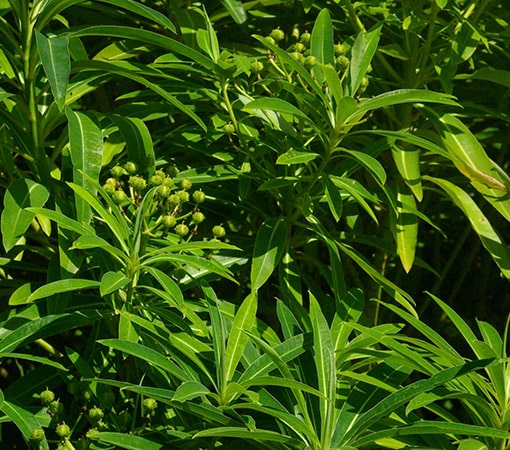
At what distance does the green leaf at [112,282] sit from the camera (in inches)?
55.4

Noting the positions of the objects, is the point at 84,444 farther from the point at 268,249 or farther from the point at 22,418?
the point at 268,249

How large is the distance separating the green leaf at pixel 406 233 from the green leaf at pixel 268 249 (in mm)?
221

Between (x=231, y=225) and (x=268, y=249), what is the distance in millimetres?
400

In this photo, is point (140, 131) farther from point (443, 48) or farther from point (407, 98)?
point (443, 48)

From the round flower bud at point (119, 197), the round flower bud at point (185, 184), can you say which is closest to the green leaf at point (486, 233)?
the round flower bud at point (185, 184)

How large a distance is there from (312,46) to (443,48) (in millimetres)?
370

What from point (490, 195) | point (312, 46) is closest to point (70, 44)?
point (312, 46)

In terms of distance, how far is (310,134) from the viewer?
1.81 m

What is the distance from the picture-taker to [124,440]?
141 cm

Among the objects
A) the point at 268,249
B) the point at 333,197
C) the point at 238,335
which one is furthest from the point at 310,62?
the point at 238,335

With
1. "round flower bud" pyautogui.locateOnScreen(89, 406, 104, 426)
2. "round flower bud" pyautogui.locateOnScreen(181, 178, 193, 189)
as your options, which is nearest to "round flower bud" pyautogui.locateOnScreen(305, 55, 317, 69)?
"round flower bud" pyautogui.locateOnScreen(181, 178, 193, 189)

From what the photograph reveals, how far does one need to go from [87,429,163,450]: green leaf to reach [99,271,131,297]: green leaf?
0.19 metres

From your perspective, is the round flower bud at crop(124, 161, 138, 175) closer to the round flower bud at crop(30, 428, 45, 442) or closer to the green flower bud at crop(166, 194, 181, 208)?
the green flower bud at crop(166, 194, 181, 208)

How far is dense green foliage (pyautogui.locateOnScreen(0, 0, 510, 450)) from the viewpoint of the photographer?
146 cm
